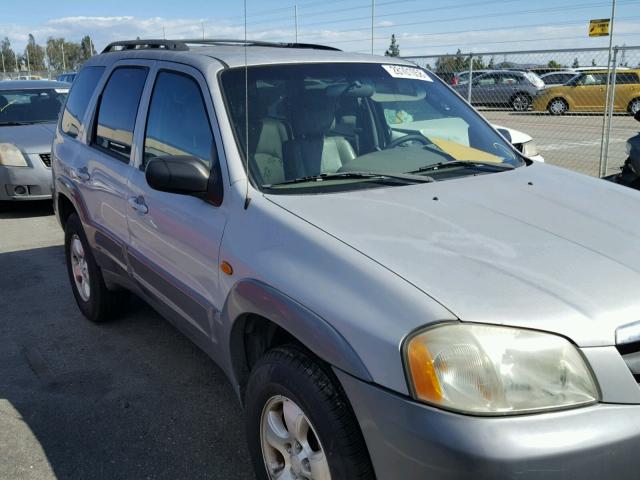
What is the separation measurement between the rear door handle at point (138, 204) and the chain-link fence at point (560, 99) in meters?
7.29

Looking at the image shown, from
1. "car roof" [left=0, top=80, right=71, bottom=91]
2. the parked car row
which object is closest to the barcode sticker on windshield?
"car roof" [left=0, top=80, right=71, bottom=91]

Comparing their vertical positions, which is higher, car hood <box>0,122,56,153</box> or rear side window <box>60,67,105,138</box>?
rear side window <box>60,67,105,138</box>

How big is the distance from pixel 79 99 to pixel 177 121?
1830mm

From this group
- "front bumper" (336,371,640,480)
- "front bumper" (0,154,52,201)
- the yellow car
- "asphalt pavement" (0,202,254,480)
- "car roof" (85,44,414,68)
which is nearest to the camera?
"front bumper" (336,371,640,480)

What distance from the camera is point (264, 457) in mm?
2506

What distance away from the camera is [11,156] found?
27.1 feet

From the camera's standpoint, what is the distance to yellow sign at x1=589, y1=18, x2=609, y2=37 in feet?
29.5

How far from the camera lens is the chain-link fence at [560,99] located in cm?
1060

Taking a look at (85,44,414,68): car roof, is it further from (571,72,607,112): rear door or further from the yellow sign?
(571,72,607,112): rear door

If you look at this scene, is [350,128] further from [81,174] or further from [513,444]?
[81,174]

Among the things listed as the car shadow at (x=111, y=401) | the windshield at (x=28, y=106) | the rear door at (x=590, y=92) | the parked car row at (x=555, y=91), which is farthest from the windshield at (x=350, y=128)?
the rear door at (x=590, y=92)

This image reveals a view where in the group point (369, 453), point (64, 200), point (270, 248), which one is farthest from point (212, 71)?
point (64, 200)

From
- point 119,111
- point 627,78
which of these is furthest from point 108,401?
point 627,78

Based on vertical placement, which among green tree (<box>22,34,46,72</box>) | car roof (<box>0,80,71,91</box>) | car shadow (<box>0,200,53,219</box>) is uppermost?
green tree (<box>22,34,46,72</box>)
